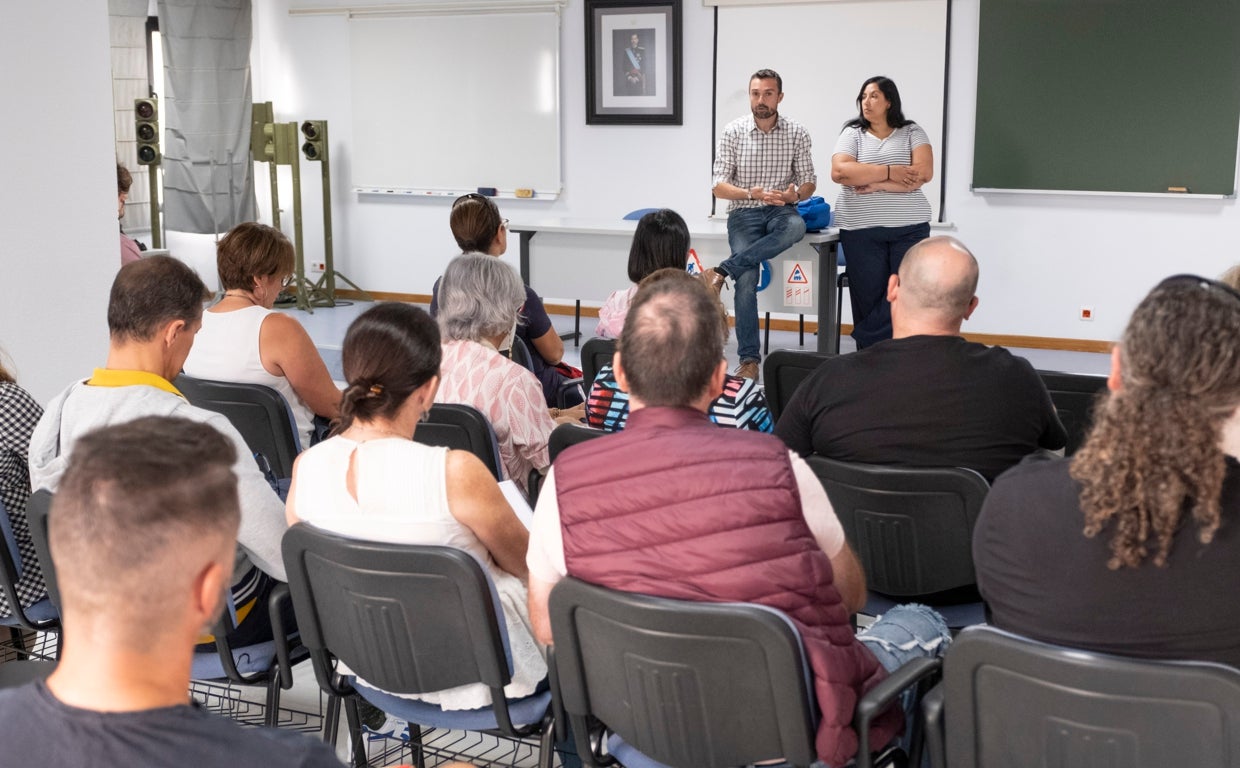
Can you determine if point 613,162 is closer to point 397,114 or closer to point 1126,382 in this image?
point 397,114

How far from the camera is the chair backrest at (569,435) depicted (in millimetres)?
2835

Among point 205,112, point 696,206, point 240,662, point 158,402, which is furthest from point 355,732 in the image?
point 205,112

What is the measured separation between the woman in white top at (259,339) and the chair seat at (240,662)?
106 centimetres

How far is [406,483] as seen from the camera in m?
2.16

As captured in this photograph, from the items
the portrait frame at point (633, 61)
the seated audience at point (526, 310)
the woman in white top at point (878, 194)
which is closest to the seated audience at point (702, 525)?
the seated audience at point (526, 310)

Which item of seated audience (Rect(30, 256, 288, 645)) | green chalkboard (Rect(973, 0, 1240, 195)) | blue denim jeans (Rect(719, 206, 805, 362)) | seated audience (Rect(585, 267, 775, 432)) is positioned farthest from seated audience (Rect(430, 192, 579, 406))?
green chalkboard (Rect(973, 0, 1240, 195))

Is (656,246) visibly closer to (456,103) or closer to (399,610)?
(399,610)

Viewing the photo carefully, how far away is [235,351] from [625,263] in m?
4.46

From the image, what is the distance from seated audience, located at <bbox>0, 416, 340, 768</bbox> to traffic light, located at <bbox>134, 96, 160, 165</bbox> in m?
8.65

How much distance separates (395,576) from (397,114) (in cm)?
787

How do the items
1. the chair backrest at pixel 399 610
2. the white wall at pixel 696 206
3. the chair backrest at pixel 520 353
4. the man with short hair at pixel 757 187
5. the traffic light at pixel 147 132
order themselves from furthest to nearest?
the traffic light at pixel 147 132
the white wall at pixel 696 206
the man with short hair at pixel 757 187
the chair backrest at pixel 520 353
the chair backrest at pixel 399 610

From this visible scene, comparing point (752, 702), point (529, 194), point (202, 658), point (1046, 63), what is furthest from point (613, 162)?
point (752, 702)

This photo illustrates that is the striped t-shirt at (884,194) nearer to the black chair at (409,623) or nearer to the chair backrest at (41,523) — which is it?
the black chair at (409,623)

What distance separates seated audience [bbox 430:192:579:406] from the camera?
13.5 feet
